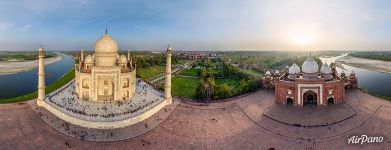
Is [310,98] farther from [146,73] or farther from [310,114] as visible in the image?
[146,73]

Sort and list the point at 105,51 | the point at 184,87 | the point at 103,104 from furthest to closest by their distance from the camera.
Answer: the point at 184,87 → the point at 105,51 → the point at 103,104

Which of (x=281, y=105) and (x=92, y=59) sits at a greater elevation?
(x=92, y=59)

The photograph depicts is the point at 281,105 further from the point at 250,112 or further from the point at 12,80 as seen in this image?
the point at 12,80

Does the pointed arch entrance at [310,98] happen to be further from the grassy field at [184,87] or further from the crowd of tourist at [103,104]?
the grassy field at [184,87]

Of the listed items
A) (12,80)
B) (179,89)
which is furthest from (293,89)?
(12,80)

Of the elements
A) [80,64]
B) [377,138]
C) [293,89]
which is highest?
[80,64]

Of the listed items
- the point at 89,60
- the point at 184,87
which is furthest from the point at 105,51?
the point at 184,87
